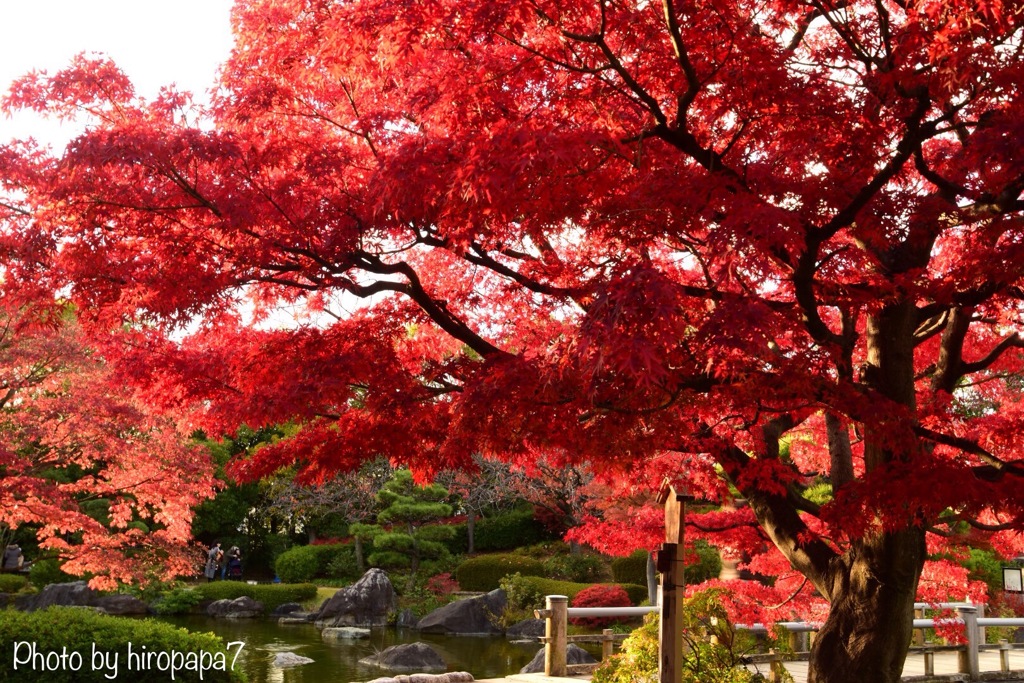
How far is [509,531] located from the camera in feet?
83.7

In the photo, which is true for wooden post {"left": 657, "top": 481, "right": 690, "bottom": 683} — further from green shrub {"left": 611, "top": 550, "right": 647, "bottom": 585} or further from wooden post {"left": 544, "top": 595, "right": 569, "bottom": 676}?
green shrub {"left": 611, "top": 550, "right": 647, "bottom": 585}

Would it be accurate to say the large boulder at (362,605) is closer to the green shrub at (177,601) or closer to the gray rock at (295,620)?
the gray rock at (295,620)

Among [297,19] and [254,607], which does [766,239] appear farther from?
[254,607]

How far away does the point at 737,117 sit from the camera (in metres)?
5.44

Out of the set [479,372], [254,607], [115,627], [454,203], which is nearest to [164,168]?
[454,203]

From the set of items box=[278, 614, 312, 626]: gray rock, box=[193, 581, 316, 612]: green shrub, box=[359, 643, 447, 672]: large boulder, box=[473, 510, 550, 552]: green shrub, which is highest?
box=[473, 510, 550, 552]: green shrub

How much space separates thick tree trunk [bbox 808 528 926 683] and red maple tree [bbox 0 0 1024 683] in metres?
0.02

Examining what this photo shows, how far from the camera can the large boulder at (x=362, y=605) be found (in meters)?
18.7

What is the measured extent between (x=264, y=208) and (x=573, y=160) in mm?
2299

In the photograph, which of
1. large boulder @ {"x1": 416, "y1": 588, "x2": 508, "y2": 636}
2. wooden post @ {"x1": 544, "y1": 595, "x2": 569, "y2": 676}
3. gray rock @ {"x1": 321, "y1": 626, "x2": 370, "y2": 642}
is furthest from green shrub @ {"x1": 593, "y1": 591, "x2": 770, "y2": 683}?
gray rock @ {"x1": 321, "y1": 626, "x2": 370, "y2": 642}

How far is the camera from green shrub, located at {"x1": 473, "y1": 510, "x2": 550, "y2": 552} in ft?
83.7

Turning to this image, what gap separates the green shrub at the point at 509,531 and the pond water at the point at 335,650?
749 centimetres

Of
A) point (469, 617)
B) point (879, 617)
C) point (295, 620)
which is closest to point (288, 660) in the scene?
point (469, 617)

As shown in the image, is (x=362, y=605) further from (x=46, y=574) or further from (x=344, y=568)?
(x=46, y=574)
